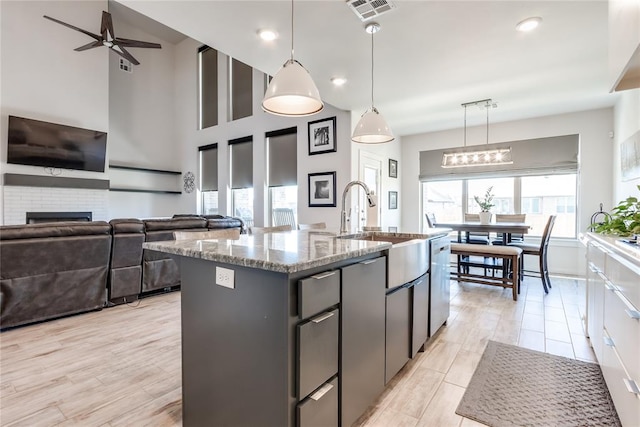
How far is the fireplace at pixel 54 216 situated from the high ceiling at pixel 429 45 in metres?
4.77

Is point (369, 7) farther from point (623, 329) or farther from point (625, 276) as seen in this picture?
point (623, 329)

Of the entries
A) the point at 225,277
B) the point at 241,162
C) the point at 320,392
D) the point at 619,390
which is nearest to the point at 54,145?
the point at 241,162

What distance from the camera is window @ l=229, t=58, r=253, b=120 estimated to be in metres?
6.67

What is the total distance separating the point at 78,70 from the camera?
235 inches

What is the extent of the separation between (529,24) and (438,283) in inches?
90.5

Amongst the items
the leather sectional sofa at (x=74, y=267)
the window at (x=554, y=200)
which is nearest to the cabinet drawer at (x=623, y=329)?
the leather sectional sofa at (x=74, y=267)

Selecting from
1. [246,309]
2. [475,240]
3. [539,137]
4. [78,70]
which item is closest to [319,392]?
[246,309]

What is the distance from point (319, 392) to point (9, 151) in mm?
6722

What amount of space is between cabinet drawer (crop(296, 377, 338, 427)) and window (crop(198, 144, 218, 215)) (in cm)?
660

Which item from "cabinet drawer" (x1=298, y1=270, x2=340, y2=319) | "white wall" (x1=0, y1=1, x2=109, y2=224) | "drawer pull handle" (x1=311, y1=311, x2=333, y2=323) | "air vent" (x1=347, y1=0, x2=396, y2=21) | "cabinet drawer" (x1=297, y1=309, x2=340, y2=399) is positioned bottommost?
"cabinet drawer" (x1=297, y1=309, x2=340, y2=399)

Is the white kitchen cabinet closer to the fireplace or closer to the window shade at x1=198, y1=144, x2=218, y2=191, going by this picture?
the window shade at x1=198, y1=144, x2=218, y2=191

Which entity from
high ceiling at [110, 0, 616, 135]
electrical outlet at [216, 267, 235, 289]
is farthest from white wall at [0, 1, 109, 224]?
electrical outlet at [216, 267, 235, 289]

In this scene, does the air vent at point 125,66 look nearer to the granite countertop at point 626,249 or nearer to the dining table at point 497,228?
Answer: the dining table at point 497,228

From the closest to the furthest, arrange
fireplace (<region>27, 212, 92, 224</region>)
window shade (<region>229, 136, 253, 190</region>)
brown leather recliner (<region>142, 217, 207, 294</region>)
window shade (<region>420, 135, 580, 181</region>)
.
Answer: brown leather recliner (<region>142, 217, 207, 294</region>), window shade (<region>420, 135, 580, 181</region>), fireplace (<region>27, 212, 92, 224</region>), window shade (<region>229, 136, 253, 190</region>)
